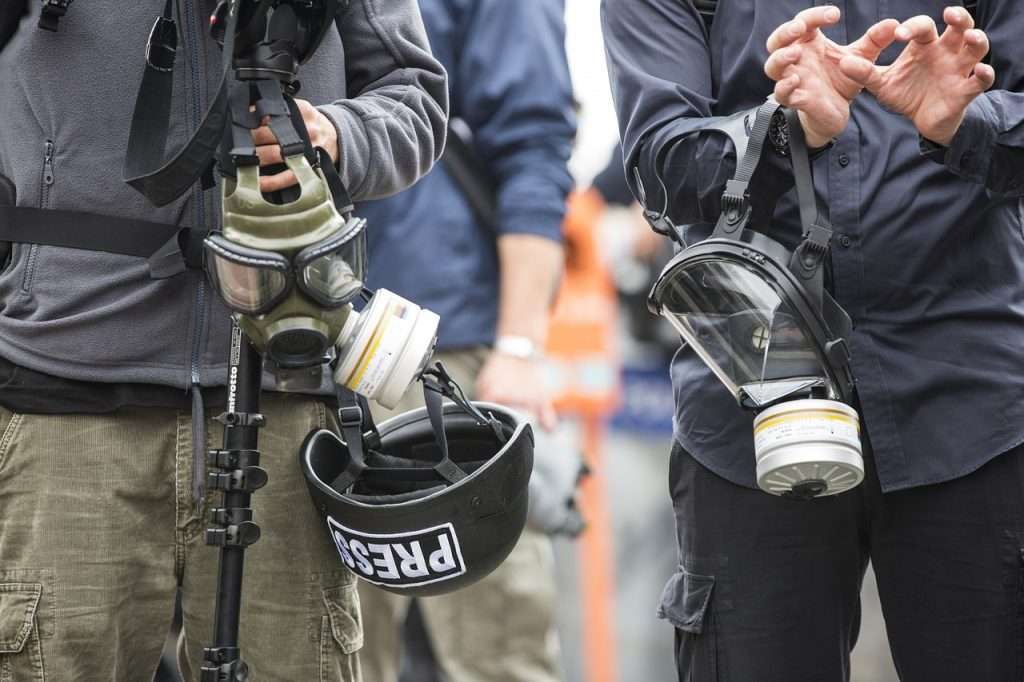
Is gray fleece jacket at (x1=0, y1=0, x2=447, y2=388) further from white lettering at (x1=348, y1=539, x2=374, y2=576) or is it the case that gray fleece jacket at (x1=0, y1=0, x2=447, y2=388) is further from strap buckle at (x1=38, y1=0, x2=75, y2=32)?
white lettering at (x1=348, y1=539, x2=374, y2=576)

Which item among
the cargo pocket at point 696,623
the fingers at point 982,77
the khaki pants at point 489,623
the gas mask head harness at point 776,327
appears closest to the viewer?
the gas mask head harness at point 776,327

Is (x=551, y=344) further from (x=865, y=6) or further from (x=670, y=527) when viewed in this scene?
(x=865, y=6)

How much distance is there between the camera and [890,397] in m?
2.16

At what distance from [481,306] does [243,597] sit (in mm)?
1326

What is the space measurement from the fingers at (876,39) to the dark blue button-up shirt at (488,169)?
1463 mm

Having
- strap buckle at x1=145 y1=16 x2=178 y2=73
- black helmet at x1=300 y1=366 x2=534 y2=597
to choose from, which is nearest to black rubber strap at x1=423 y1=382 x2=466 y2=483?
black helmet at x1=300 y1=366 x2=534 y2=597

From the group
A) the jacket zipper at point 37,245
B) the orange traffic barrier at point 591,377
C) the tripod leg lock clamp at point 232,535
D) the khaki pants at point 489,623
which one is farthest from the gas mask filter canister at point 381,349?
the orange traffic barrier at point 591,377

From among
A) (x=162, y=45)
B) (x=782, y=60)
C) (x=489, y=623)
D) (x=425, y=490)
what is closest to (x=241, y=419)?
(x=425, y=490)

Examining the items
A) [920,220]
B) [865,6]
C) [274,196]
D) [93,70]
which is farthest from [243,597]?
[865,6]

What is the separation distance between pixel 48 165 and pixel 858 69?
3.69 feet

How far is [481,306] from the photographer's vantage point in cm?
339

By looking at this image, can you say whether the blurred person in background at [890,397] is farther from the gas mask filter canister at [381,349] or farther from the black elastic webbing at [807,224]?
the gas mask filter canister at [381,349]

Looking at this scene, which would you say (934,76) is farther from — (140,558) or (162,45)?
(140,558)

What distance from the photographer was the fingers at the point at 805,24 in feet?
6.53
